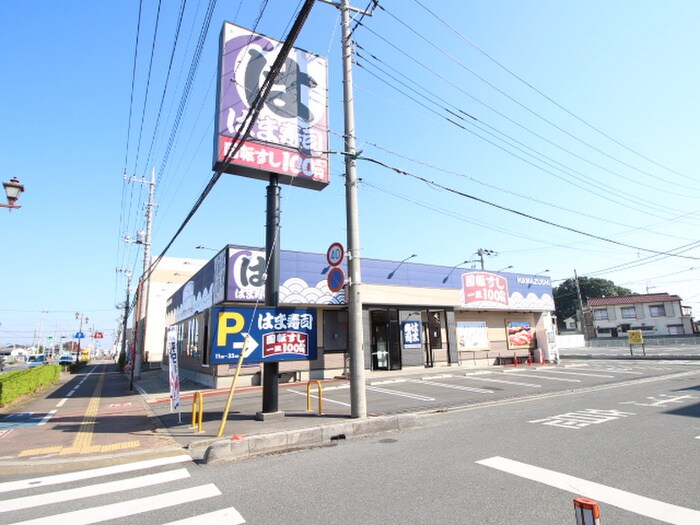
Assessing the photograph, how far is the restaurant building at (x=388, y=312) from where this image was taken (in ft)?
60.6

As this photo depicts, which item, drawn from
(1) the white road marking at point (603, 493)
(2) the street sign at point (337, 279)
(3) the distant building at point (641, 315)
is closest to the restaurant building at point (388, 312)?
(2) the street sign at point (337, 279)

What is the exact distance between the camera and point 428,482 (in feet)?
17.4

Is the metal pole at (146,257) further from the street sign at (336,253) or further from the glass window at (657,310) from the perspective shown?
the glass window at (657,310)

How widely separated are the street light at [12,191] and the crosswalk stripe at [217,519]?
38.6 feet

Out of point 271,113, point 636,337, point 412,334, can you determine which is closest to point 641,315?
point 636,337

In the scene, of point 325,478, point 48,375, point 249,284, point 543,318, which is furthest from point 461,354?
point 48,375

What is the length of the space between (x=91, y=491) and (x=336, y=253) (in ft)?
21.9

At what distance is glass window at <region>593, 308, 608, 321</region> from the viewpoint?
68.2 m

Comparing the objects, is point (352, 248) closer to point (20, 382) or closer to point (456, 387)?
point (456, 387)

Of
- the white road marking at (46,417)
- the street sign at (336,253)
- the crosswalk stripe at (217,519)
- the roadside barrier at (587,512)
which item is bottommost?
the white road marking at (46,417)

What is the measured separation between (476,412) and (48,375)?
25882 millimetres

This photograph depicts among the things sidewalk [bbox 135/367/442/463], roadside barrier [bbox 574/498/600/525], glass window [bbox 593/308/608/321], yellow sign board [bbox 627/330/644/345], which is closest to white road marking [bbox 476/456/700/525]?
roadside barrier [bbox 574/498/600/525]

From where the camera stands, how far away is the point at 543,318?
99.7ft

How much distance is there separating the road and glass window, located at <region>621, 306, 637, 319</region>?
68509 mm
